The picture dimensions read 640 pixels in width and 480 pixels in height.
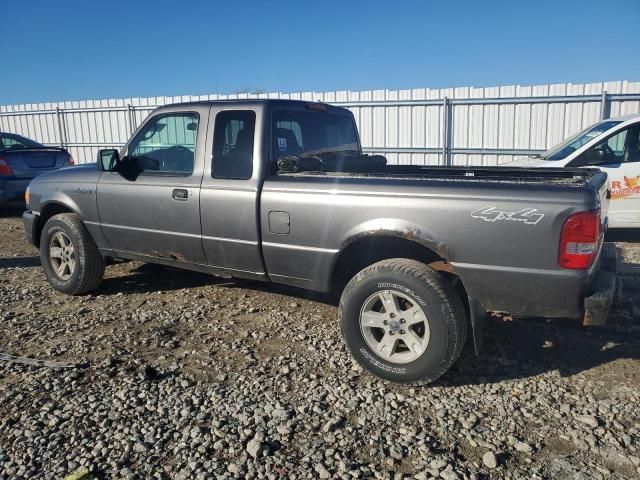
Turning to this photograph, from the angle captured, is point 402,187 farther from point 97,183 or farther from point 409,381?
point 97,183

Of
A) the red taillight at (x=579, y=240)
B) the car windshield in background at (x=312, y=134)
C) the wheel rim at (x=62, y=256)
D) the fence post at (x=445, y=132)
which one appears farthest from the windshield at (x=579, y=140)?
the wheel rim at (x=62, y=256)

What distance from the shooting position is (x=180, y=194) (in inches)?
177

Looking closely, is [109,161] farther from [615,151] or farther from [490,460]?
[615,151]

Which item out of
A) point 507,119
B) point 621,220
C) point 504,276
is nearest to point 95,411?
point 504,276

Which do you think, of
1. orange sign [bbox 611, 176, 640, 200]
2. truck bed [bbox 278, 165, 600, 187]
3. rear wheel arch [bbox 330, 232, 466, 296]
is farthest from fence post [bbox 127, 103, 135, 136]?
rear wheel arch [bbox 330, 232, 466, 296]

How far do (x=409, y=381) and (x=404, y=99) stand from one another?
33.3ft

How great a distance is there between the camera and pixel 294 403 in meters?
3.31

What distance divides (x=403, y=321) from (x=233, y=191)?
1.66 meters

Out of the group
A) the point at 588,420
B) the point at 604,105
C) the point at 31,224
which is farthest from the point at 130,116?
the point at 588,420

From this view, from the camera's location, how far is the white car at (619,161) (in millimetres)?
7164

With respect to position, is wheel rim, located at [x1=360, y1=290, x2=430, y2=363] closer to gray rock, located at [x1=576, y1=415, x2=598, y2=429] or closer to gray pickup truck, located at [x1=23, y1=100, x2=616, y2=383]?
gray pickup truck, located at [x1=23, y1=100, x2=616, y2=383]

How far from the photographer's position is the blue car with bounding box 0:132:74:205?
9719 millimetres

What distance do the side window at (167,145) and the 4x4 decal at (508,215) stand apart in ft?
8.02

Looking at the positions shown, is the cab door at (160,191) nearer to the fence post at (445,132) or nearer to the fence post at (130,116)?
the fence post at (445,132)
